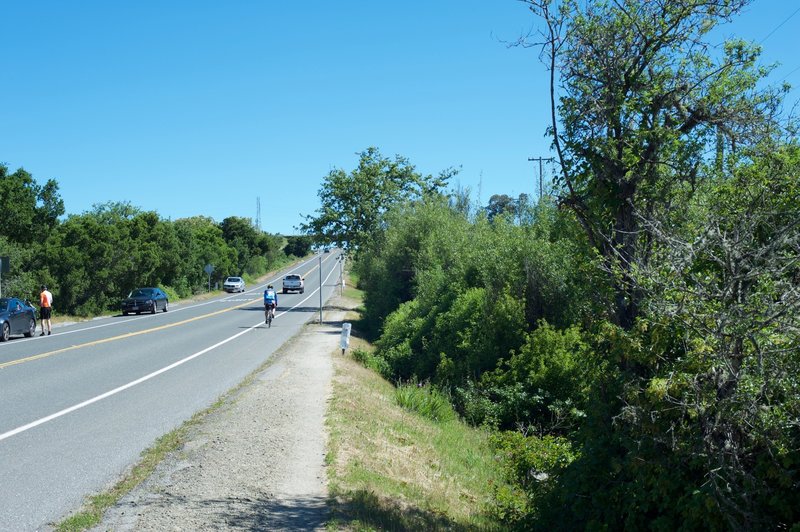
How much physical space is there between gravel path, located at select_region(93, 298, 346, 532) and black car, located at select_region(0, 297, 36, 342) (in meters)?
15.2

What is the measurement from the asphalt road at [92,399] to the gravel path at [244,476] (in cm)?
62

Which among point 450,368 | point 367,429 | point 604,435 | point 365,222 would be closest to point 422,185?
point 365,222

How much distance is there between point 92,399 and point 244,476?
6.17 metres

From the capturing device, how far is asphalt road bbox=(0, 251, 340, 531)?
292 inches

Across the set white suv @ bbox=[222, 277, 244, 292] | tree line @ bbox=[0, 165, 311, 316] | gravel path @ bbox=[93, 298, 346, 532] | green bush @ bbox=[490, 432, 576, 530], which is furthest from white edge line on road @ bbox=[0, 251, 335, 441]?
white suv @ bbox=[222, 277, 244, 292]

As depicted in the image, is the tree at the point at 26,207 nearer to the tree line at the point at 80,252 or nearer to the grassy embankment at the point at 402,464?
the tree line at the point at 80,252

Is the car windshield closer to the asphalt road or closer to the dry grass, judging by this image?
the asphalt road

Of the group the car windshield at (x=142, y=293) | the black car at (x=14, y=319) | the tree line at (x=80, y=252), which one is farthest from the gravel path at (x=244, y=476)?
the car windshield at (x=142, y=293)

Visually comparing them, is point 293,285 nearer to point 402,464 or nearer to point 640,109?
point 402,464

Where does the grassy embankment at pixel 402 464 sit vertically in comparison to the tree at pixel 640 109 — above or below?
below

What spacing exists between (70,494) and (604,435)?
16.7 ft

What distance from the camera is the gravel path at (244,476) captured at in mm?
6312

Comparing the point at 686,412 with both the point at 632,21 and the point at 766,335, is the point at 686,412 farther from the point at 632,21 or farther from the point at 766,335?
the point at 632,21

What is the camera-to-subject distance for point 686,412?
5.98m
